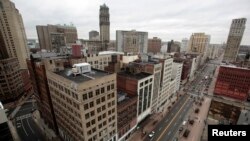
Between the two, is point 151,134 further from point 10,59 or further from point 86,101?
point 10,59

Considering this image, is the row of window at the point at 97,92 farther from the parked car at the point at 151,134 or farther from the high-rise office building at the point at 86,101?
the parked car at the point at 151,134

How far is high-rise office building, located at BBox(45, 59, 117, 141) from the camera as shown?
120 feet

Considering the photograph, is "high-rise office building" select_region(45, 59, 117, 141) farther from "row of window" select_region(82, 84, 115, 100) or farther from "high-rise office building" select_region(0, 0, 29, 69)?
"high-rise office building" select_region(0, 0, 29, 69)

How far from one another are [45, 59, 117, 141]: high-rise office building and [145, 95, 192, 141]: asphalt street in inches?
1152

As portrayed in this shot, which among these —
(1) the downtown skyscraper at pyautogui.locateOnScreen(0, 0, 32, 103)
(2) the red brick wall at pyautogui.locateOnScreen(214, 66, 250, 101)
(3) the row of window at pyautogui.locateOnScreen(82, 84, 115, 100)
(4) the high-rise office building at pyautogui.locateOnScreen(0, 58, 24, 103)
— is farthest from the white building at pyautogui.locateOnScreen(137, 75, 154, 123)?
(1) the downtown skyscraper at pyautogui.locateOnScreen(0, 0, 32, 103)

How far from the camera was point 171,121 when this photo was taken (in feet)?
252

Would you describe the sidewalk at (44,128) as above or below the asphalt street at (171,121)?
above

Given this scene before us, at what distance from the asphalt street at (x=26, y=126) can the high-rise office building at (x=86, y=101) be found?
92.3 ft

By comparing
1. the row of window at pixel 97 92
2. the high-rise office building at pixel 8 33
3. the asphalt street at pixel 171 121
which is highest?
the high-rise office building at pixel 8 33

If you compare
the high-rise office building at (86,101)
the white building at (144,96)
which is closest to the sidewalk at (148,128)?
the white building at (144,96)

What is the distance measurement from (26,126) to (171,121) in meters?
85.9

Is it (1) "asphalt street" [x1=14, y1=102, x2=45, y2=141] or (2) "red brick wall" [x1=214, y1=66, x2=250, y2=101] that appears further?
(2) "red brick wall" [x1=214, y1=66, x2=250, y2=101]

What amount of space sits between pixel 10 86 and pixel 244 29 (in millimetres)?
303493

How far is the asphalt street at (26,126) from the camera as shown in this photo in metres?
63.6
